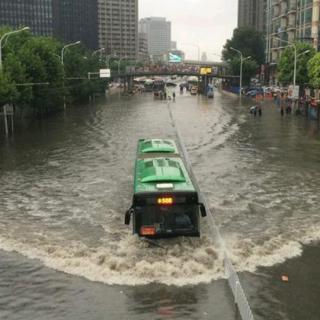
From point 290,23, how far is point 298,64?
5070cm

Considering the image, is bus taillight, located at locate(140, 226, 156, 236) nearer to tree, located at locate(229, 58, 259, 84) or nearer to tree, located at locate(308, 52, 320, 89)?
tree, located at locate(308, 52, 320, 89)

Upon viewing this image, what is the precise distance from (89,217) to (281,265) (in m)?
10.2

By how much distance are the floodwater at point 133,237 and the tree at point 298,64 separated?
3891 centimetres

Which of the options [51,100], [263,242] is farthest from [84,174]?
[51,100]

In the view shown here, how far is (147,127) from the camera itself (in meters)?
62.3

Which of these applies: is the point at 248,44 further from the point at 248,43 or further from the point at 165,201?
the point at 165,201

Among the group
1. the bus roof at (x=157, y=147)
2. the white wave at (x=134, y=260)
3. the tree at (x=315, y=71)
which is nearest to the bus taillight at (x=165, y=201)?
the white wave at (x=134, y=260)

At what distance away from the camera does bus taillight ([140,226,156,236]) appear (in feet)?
65.3

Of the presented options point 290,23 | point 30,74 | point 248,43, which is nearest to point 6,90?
point 30,74

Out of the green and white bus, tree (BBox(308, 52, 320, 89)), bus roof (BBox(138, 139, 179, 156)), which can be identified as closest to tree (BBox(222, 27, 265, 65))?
tree (BBox(308, 52, 320, 89))

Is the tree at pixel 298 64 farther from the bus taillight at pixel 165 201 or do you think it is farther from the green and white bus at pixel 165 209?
the bus taillight at pixel 165 201

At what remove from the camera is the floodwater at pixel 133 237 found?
1711cm

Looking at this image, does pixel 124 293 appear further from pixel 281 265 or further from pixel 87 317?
pixel 281 265

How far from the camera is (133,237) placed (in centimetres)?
2248
